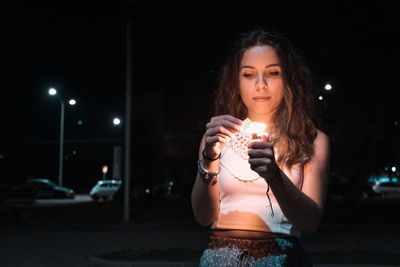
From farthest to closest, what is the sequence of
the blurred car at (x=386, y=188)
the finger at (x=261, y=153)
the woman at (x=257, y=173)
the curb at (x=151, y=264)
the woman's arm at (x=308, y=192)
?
1. the blurred car at (x=386, y=188)
2. the curb at (x=151, y=264)
3. the woman at (x=257, y=173)
4. the woman's arm at (x=308, y=192)
5. the finger at (x=261, y=153)

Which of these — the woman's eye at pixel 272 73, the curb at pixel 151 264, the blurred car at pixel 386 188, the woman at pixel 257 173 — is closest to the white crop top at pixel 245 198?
the woman at pixel 257 173

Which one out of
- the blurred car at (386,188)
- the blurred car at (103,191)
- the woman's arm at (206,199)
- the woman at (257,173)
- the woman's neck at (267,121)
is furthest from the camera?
the blurred car at (386,188)

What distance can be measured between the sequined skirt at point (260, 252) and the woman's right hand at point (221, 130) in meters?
0.40

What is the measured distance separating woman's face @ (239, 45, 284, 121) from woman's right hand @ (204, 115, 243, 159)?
31cm

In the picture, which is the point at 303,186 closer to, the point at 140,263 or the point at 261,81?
the point at 261,81

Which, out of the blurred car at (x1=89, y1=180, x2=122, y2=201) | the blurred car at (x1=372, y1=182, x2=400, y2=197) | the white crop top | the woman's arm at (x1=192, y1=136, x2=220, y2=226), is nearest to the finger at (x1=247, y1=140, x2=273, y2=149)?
the white crop top

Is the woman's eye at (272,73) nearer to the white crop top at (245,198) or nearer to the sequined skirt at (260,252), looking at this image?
the white crop top at (245,198)

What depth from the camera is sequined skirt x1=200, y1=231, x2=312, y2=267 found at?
208cm

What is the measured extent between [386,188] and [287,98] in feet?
161

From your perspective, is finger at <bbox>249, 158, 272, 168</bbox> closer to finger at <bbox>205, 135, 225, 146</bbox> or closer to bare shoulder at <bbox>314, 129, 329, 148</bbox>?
finger at <bbox>205, 135, 225, 146</bbox>

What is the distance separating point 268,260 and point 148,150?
28.0 metres

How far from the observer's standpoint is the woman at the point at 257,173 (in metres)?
2.04

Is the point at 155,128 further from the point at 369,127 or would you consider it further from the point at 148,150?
the point at 369,127

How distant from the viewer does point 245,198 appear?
2133mm
